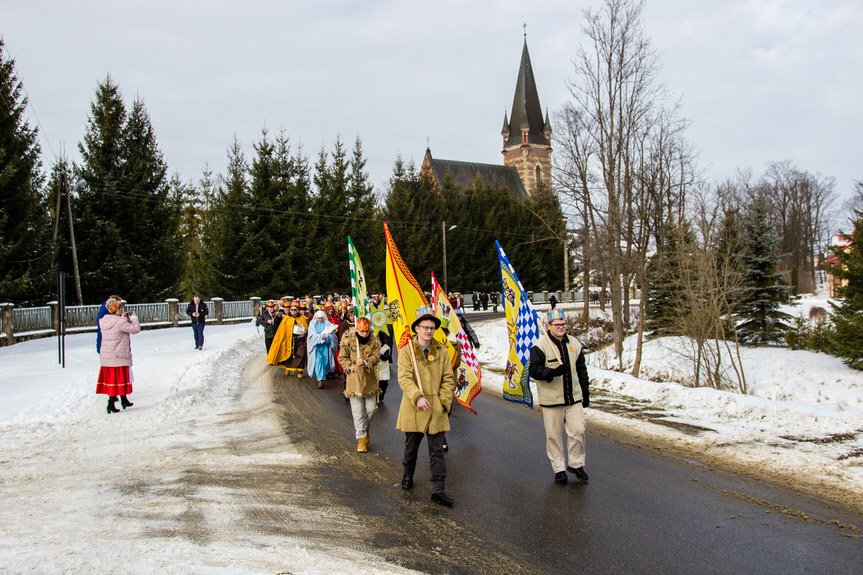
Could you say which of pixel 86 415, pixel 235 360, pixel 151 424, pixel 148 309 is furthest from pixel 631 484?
pixel 148 309

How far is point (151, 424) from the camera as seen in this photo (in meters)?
8.97

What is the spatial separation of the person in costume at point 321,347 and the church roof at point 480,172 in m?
79.4

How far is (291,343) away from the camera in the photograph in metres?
15.7

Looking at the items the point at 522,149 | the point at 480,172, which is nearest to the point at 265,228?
the point at 480,172

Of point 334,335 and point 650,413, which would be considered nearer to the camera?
point 650,413

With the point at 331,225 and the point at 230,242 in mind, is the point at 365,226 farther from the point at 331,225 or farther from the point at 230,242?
the point at 230,242

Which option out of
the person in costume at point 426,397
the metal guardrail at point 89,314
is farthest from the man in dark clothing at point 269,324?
the person in costume at point 426,397

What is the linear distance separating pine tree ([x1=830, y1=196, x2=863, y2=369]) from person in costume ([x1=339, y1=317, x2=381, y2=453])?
1433cm

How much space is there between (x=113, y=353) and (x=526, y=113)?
313ft

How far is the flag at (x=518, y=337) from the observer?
26.8ft

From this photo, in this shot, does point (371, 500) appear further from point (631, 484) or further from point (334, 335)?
point (334, 335)

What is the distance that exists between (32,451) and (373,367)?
14.6 feet

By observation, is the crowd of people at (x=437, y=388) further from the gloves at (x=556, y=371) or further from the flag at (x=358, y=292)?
the flag at (x=358, y=292)

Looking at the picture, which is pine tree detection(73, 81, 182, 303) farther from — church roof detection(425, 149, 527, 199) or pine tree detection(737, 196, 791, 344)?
church roof detection(425, 149, 527, 199)
